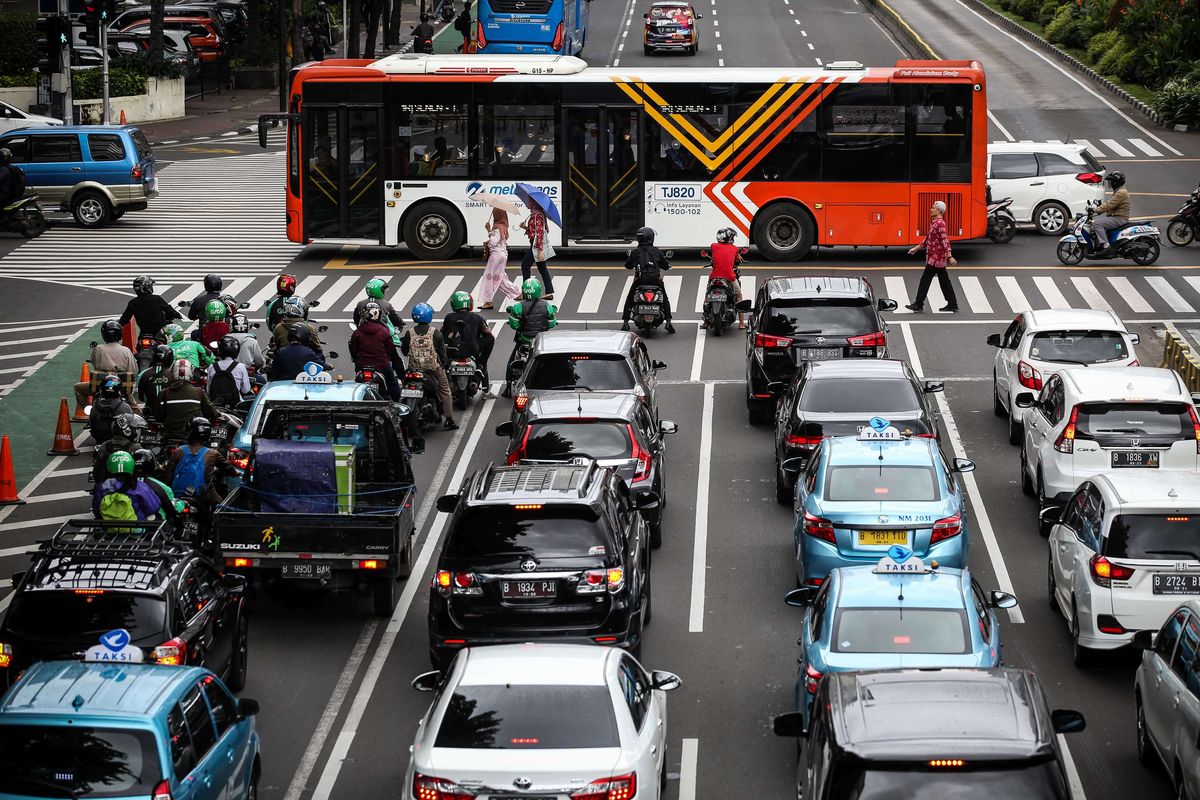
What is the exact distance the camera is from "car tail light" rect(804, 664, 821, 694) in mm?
12477

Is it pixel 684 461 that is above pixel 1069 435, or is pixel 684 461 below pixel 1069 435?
below

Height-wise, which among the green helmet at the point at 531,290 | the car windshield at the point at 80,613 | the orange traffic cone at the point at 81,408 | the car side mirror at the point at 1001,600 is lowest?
the orange traffic cone at the point at 81,408

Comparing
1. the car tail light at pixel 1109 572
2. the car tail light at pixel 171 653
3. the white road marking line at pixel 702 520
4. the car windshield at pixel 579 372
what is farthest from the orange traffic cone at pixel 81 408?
the car tail light at pixel 1109 572

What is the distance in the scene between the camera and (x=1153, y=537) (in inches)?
562

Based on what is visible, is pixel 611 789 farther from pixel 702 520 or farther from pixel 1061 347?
pixel 1061 347

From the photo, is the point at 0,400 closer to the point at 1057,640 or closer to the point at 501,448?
the point at 501,448

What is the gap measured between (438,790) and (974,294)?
2232cm

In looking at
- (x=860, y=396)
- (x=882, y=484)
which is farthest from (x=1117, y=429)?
(x=882, y=484)

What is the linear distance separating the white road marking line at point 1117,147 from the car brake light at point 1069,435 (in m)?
29.8

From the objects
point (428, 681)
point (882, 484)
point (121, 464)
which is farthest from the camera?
point (882, 484)

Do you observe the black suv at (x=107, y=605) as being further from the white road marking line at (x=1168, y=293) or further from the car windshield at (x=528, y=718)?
the white road marking line at (x=1168, y=293)

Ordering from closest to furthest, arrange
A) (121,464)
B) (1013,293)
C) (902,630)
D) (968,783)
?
(968,783), (902,630), (121,464), (1013,293)

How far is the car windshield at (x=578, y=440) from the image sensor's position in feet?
57.2

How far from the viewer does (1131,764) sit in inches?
516
